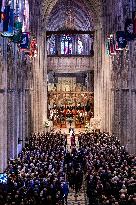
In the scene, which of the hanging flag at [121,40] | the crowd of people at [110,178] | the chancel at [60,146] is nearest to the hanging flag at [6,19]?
the chancel at [60,146]

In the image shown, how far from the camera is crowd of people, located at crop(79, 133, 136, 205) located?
61.3 feet

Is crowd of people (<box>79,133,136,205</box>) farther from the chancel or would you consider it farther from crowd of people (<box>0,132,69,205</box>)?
crowd of people (<box>0,132,69,205</box>)

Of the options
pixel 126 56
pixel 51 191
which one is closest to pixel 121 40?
pixel 126 56

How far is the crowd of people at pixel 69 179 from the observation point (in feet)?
63.7

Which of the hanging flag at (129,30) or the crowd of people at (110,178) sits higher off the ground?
the hanging flag at (129,30)

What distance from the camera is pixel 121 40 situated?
34.4 metres

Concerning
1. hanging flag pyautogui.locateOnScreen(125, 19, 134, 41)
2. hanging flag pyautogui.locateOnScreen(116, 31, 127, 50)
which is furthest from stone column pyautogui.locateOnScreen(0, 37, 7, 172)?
hanging flag pyautogui.locateOnScreen(116, 31, 127, 50)

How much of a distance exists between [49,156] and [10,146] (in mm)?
5009

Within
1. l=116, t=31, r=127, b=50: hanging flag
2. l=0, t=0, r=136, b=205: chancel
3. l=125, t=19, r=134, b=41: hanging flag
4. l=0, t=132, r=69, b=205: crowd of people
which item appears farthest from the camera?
l=116, t=31, r=127, b=50: hanging flag

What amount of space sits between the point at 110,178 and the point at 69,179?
495 centimetres

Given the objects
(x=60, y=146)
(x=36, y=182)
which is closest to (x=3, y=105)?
(x=60, y=146)

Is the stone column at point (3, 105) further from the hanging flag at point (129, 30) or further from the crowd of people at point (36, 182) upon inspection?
the hanging flag at point (129, 30)

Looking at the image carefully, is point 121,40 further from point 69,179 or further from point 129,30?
point 69,179

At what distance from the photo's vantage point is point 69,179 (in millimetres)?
27438
